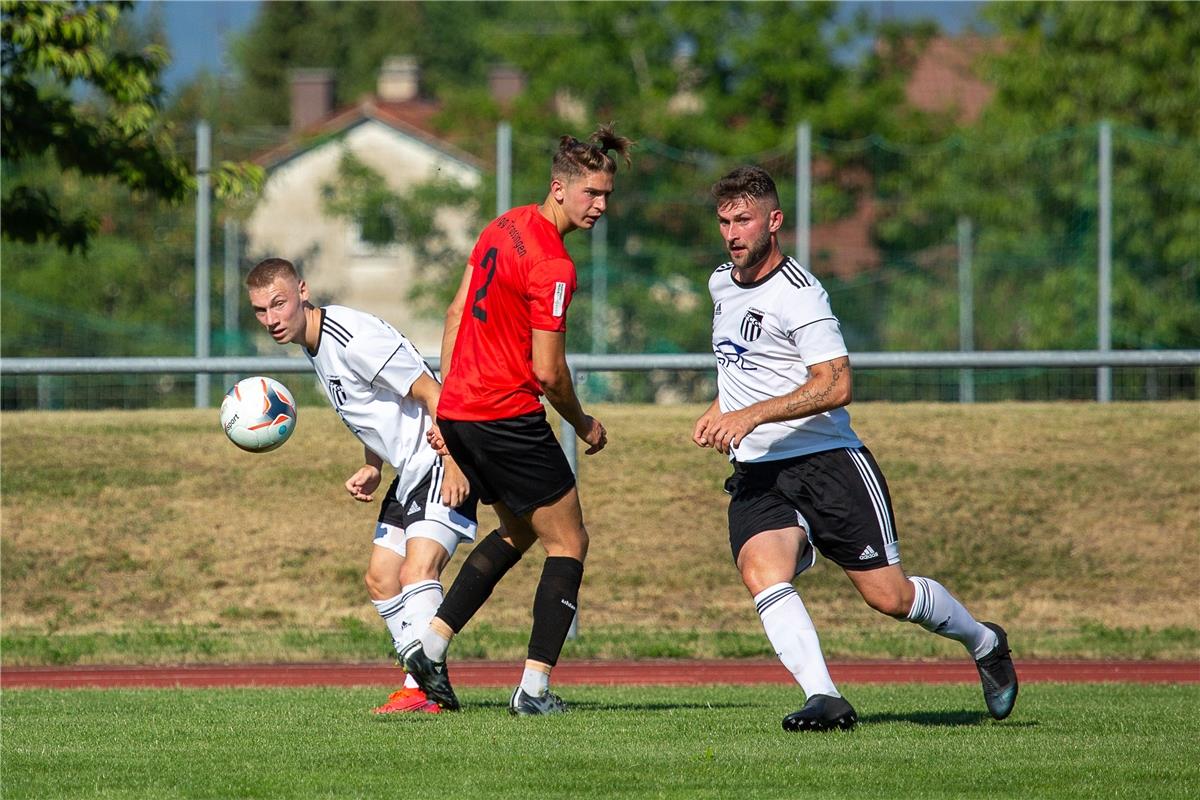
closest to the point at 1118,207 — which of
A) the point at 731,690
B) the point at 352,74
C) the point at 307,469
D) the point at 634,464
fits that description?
the point at 634,464

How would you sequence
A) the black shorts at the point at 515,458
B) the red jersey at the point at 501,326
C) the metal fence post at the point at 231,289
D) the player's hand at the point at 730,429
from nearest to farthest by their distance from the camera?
the player's hand at the point at 730,429, the red jersey at the point at 501,326, the black shorts at the point at 515,458, the metal fence post at the point at 231,289

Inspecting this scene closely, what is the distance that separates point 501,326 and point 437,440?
0.58 metres

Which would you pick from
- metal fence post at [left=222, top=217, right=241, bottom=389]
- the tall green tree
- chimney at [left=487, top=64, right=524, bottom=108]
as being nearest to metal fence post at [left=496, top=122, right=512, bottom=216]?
metal fence post at [left=222, top=217, right=241, bottom=389]

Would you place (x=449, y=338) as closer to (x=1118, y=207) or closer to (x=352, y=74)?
(x=1118, y=207)

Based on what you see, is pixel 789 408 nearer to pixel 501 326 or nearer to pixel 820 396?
pixel 820 396

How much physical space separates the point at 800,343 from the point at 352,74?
79.0 metres

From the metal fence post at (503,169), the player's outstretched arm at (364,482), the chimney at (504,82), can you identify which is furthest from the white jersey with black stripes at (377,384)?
the chimney at (504,82)

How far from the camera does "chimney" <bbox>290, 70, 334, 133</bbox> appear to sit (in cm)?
6009

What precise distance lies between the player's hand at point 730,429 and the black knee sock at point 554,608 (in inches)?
37.5

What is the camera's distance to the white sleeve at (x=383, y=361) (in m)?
7.00

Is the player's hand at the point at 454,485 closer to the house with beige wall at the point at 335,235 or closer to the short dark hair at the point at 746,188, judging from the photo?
the short dark hair at the point at 746,188

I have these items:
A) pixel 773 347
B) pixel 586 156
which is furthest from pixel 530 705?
pixel 586 156

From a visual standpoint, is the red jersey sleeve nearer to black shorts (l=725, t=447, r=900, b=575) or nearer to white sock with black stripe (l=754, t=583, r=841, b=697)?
black shorts (l=725, t=447, r=900, b=575)

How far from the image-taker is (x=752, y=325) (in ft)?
21.4
